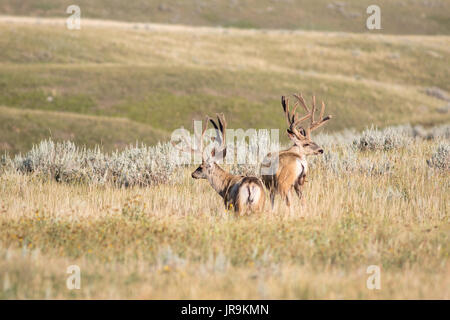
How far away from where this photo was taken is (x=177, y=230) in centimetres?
676

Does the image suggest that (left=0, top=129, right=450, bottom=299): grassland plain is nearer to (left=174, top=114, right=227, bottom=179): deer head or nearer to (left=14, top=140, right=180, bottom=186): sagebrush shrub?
(left=174, top=114, right=227, bottom=179): deer head

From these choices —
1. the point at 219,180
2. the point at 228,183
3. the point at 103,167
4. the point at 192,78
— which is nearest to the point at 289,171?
the point at 228,183

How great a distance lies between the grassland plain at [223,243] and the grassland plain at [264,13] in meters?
96.3

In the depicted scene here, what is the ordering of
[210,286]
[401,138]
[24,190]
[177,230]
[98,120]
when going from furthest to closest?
[98,120] < [401,138] < [24,190] < [177,230] < [210,286]

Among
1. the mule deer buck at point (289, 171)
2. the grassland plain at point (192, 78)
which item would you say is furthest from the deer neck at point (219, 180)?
the grassland plain at point (192, 78)

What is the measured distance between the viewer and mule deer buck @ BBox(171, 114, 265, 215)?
296 inches

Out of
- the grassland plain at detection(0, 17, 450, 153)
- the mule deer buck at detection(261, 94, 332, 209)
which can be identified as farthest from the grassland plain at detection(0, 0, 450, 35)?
the mule deer buck at detection(261, 94, 332, 209)

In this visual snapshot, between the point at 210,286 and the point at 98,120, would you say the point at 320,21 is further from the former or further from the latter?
the point at 210,286

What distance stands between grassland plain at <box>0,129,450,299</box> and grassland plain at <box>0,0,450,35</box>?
96292mm

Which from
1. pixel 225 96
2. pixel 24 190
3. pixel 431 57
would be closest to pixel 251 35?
pixel 431 57

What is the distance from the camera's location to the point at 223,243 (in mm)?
6230

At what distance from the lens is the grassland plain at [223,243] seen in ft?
16.5

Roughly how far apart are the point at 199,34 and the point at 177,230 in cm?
5761

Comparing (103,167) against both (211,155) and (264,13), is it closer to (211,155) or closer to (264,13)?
(211,155)
